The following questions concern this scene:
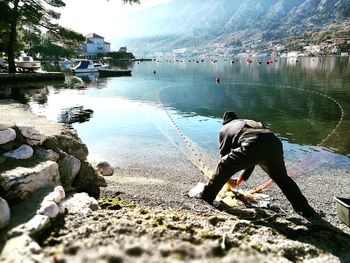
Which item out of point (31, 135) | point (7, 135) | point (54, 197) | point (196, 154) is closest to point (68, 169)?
point (31, 135)

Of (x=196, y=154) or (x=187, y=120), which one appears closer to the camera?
(x=196, y=154)

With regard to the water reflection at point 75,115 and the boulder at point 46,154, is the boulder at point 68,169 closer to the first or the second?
the boulder at point 46,154

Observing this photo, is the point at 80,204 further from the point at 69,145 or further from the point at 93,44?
the point at 93,44

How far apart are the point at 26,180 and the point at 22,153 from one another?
3.74 feet

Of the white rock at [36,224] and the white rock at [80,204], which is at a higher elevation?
the white rock at [36,224]

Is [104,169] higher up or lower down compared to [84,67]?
lower down

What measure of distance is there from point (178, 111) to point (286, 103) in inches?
394

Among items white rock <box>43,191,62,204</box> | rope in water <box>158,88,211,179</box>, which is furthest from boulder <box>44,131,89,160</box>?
rope in water <box>158,88,211,179</box>

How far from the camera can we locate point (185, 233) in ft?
18.4

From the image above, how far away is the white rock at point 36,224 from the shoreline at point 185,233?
0.15 m

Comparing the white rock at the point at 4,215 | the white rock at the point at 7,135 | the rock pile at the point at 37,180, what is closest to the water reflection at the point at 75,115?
the rock pile at the point at 37,180

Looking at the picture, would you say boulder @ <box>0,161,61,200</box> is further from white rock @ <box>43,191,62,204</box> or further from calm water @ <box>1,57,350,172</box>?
calm water @ <box>1,57,350,172</box>

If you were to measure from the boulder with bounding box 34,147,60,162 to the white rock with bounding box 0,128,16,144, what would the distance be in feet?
A: 1.95

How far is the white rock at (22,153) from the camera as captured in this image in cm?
708
